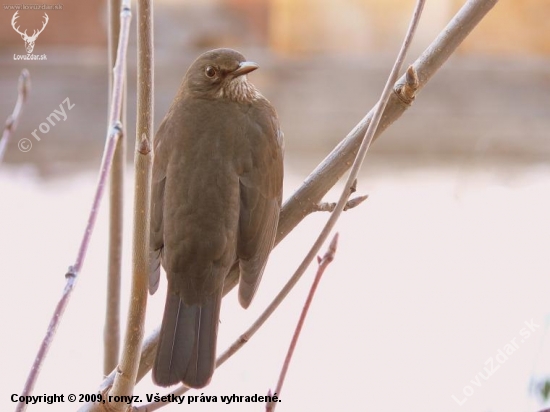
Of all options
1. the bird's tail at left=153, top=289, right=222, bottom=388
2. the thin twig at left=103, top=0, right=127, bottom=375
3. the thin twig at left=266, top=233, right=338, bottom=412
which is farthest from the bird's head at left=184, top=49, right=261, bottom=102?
the thin twig at left=266, top=233, right=338, bottom=412

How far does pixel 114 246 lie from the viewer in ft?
5.28

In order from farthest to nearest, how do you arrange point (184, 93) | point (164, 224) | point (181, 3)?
1. point (181, 3)
2. point (184, 93)
3. point (164, 224)

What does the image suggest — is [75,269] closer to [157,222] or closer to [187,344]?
[187,344]

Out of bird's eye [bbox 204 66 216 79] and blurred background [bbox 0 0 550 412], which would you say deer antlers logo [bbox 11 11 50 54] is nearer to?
blurred background [bbox 0 0 550 412]

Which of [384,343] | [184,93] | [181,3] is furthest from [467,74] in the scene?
[184,93]

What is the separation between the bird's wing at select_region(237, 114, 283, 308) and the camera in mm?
1741

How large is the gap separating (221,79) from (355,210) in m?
2.51

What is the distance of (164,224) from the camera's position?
1736mm

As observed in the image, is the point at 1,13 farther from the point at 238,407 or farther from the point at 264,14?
the point at 238,407

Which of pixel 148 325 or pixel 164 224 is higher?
pixel 148 325

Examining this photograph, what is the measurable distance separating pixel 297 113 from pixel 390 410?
2330 mm

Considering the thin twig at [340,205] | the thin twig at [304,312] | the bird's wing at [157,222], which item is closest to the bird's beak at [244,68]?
the bird's wing at [157,222]

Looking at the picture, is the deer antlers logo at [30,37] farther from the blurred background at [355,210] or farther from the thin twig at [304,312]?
the thin twig at [304,312]

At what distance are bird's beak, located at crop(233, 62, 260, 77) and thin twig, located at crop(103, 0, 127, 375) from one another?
0.36 meters
